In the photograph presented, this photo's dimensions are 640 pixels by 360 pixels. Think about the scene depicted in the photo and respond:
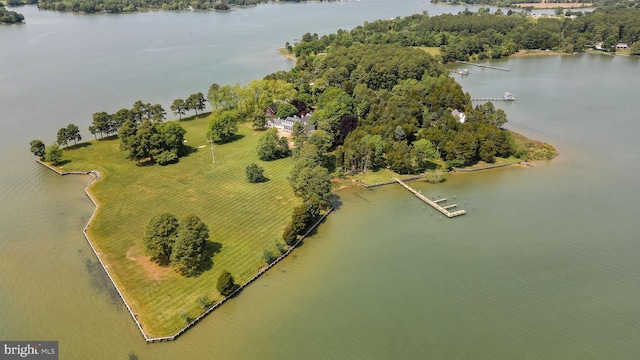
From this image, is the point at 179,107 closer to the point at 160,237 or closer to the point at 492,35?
the point at 160,237

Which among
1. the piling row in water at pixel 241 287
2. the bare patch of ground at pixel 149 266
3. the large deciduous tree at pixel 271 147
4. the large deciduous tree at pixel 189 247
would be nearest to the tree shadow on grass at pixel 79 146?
the large deciduous tree at pixel 271 147

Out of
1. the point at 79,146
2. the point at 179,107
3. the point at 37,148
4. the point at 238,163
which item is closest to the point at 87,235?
the point at 238,163

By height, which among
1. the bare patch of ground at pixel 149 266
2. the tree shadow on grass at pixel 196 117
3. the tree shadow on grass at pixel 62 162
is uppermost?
the tree shadow on grass at pixel 196 117

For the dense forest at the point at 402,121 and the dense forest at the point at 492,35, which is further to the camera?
the dense forest at the point at 492,35

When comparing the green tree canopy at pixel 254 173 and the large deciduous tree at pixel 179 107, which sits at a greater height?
the large deciduous tree at pixel 179 107

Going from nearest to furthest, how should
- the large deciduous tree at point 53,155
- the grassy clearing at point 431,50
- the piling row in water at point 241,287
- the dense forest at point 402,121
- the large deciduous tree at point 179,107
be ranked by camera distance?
the piling row in water at point 241,287
the large deciduous tree at point 53,155
the dense forest at point 402,121
the large deciduous tree at point 179,107
the grassy clearing at point 431,50

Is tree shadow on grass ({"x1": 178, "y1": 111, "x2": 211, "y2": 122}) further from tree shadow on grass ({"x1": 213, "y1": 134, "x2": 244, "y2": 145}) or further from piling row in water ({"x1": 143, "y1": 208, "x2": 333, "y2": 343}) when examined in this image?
piling row in water ({"x1": 143, "y1": 208, "x2": 333, "y2": 343})

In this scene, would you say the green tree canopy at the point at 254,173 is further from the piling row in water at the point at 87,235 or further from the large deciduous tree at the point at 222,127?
the piling row in water at the point at 87,235
